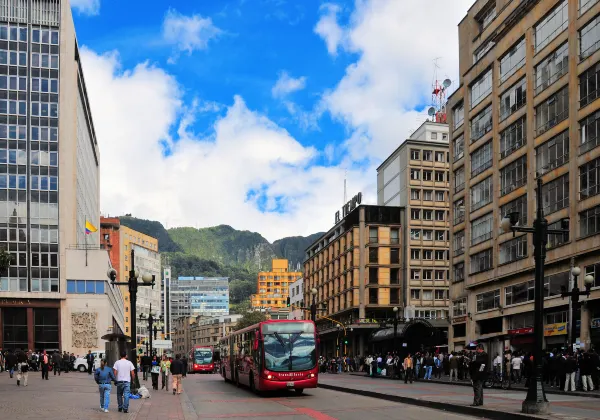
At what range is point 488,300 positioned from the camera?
2324 inches

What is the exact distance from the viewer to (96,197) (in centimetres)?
13025

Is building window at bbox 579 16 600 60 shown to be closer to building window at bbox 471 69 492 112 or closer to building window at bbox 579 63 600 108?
building window at bbox 579 63 600 108

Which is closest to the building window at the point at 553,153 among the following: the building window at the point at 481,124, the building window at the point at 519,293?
the building window at the point at 519,293

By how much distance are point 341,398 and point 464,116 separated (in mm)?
41105

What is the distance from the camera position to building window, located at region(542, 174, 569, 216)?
1870 inches

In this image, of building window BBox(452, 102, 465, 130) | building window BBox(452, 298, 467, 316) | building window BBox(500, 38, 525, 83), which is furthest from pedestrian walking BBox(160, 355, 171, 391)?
building window BBox(452, 102, 465, 130)

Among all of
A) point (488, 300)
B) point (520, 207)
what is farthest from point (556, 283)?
point (488, 300)

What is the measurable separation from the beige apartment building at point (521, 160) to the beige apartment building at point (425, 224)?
101ft

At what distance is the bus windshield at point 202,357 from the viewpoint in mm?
79438

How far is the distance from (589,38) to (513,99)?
11.1m

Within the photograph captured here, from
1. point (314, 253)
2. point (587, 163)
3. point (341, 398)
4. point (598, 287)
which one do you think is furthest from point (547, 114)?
point (314, 253)

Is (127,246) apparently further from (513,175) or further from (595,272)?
(595,272)

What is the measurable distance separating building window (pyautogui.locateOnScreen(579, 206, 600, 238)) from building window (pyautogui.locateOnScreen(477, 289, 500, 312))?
13128 millimetres

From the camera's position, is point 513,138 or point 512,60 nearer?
point 513,138
